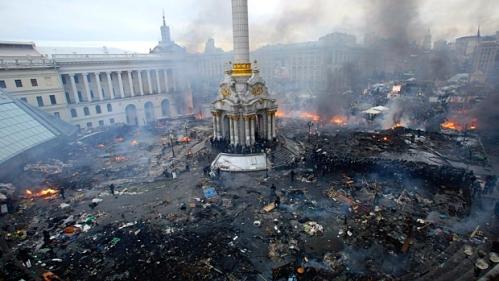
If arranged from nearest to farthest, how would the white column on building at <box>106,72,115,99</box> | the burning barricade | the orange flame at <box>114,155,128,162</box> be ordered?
the burning barricade < the orange flame at <box>114,155,128,162</box> < the white column on building at <box>106,72,115,99</box>

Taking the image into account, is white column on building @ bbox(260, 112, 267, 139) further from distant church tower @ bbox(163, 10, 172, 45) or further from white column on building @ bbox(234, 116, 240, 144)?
distant church tower @ bbox(163, 10, 172, 45)

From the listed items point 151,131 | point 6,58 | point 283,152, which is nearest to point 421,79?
point 283,152

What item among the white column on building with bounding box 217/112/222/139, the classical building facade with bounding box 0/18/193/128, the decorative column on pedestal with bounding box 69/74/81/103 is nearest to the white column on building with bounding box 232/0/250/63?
the white column on building with bounding box 217/112/222/139

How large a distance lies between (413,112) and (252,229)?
40099 millimetres

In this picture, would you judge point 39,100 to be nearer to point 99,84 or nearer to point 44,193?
Result: point 99,84

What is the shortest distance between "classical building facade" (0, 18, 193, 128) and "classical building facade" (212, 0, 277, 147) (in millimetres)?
30271

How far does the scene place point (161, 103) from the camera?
59.2 metres

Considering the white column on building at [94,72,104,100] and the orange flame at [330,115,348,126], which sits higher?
the white column on building at [94,72,104,100]

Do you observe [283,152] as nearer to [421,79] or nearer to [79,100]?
[79,100]

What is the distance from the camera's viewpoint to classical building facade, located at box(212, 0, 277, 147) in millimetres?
28625

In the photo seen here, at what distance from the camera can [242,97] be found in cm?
2870

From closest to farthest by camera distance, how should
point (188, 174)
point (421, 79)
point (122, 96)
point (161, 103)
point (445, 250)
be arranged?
point (445, 250)
point (188, 174)
point (122, 96)
point (161, 103)
point (421, 79)

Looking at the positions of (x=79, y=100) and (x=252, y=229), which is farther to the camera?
(x=79, y=100)

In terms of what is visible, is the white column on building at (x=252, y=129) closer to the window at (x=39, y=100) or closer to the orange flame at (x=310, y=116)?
the orange flame at (x=310, y=116)
